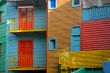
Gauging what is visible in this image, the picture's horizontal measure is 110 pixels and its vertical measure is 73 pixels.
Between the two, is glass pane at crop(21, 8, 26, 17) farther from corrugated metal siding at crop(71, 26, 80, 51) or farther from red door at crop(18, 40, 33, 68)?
corrugated metal siding at crop(71, 26, 80, 51)

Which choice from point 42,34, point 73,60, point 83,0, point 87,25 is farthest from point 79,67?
point 42,34

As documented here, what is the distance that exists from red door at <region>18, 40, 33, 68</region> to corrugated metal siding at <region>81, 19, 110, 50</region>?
5902mm

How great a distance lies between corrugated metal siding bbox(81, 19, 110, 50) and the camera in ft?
79.6

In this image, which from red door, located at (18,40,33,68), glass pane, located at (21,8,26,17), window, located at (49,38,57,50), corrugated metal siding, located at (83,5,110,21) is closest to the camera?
corrugated metal siding, located at (83,5,110,21)

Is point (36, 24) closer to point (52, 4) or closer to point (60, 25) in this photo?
point (52, 4)

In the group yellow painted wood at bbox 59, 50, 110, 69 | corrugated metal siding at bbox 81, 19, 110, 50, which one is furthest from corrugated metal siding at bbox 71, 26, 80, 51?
yellow painted wood at bbox 59, 50, 110, 69

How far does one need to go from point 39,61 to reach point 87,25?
6.08m

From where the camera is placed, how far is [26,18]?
98.2 ft

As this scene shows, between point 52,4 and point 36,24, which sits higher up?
point 52,4

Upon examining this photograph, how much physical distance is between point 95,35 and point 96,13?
161 cm

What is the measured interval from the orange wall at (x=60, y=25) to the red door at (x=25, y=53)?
299cm

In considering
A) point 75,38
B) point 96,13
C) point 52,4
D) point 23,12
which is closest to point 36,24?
point 23,12

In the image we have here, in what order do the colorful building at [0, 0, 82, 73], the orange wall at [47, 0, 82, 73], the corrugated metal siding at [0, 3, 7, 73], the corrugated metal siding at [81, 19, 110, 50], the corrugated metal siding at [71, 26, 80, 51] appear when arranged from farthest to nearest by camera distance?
1. the corrugated metal siding at [0, 3, 7, 73]
2. the colorful building at [0, 0, 82, 73]
3. the orange wall at [47, 0, 82, 73]
4. the corrugated metal siding at [71, 26, 80, 51]
5. the corrugated metal siding at [81, 19, 110, 50]

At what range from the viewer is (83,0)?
25781mm
